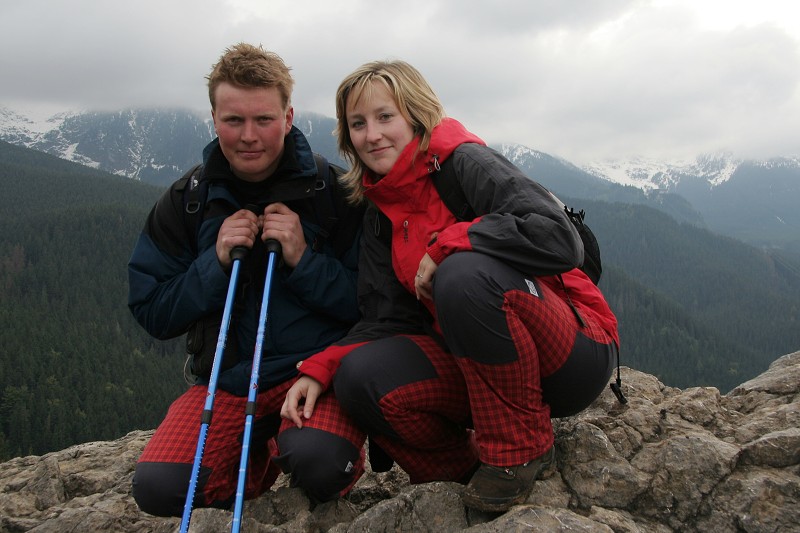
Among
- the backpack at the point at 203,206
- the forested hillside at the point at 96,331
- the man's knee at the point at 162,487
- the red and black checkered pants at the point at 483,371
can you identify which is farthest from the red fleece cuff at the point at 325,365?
the forested hillside at the point at 96,331

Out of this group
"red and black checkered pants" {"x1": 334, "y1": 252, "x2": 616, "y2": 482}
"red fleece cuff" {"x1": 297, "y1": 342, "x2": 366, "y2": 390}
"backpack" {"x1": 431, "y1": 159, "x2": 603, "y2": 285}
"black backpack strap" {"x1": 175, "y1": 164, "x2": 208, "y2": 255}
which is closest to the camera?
"red and black checkered pants" {"x1": 334, "y1": 252, "x2": 616, "y2": 482}

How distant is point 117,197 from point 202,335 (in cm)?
18755

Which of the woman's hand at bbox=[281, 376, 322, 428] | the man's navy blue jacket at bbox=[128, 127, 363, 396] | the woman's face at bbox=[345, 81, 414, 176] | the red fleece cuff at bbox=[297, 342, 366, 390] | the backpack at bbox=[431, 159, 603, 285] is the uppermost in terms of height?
the woman's face at bbox=[345, 81, 414, 176]

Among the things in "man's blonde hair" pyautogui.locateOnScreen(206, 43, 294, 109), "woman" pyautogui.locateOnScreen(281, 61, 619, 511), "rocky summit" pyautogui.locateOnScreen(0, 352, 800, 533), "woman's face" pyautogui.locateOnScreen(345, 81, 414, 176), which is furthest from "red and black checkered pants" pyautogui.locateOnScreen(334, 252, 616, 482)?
"man's blonde hair" pyautogui.locateOnScreen(206, 43, 294, 109)

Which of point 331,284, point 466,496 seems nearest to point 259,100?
point 331,284

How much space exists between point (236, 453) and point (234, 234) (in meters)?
1.65

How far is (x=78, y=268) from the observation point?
423 ft

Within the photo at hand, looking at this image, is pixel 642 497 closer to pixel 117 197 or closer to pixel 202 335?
pixel 202 335

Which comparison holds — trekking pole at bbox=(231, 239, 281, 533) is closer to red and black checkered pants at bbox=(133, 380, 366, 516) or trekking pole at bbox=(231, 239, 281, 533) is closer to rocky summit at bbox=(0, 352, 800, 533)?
red and black checkered pants at bbox=(133, 380, 366, 516)

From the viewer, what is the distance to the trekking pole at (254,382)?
12.0ft

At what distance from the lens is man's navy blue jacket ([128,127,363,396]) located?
463cm

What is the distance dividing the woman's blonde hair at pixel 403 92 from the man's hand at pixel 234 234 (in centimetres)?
110

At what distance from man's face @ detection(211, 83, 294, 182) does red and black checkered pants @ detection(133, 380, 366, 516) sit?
178 centimetres

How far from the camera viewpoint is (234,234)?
179 inches
